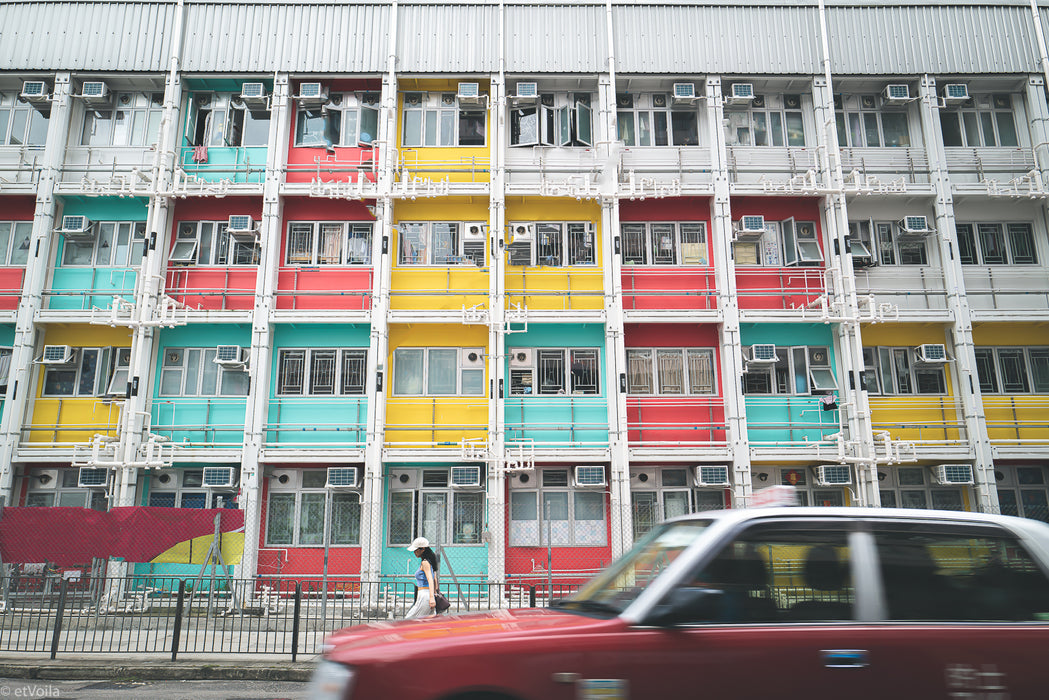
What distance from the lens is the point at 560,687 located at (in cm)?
375

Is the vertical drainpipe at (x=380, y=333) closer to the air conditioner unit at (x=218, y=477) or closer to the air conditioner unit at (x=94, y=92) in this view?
the air conditioner unit at (x=218, y=477)

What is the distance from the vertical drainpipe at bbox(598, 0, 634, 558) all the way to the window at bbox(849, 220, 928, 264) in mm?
7044

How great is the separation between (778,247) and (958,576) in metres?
17.3

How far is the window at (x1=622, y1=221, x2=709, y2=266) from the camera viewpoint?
20.3m

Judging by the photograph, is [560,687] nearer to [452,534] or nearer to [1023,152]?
[452,534]

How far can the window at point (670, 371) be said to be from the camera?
19.5m

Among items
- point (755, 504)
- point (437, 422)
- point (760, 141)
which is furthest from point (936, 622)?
point (760, 141)

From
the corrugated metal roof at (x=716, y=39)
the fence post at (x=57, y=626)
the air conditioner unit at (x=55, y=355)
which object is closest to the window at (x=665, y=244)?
the corrugated metal roof at (x=716, y=39)

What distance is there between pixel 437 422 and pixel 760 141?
1254cm

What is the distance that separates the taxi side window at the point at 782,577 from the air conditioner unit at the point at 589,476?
1408 centimetres

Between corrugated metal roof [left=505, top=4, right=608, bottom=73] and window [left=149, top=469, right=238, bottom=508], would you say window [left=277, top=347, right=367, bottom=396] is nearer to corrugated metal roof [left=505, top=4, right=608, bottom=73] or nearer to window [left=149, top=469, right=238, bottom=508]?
window [left=149, top=469, right=238, bottom=508]

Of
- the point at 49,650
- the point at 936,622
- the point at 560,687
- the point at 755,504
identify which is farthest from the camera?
the point at 49,650

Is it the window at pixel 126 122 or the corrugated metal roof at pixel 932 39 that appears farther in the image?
the window at pixel 126 122

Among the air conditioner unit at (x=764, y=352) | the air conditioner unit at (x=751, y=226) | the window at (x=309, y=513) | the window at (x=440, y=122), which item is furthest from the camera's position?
the window at (x=440, y=122)
